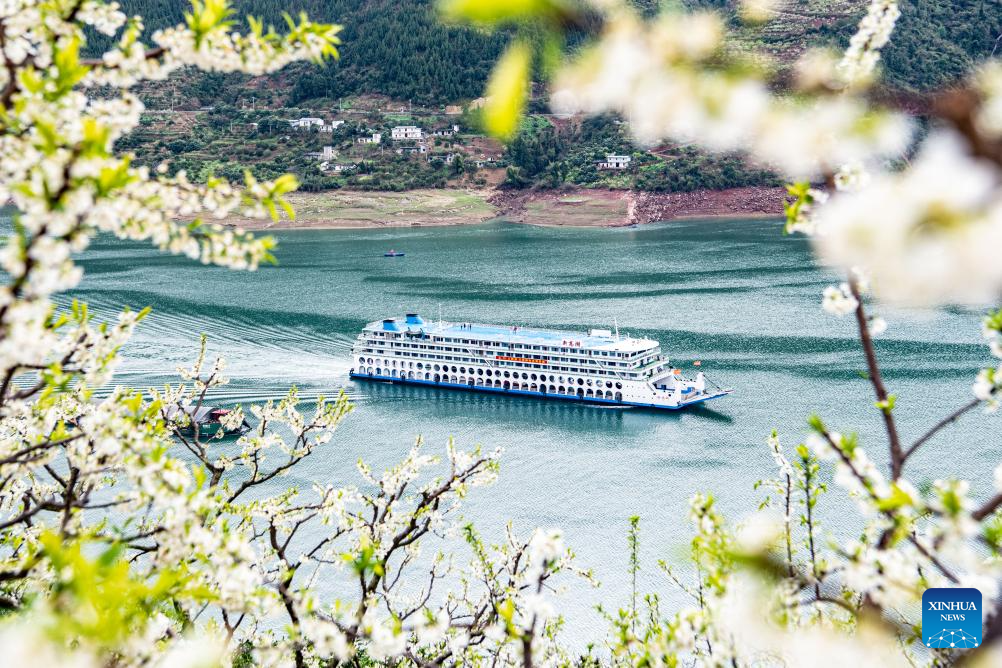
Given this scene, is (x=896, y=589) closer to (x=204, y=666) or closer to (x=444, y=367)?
(x=204, y=666)

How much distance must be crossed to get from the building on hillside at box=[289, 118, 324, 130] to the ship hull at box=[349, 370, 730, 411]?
73200 mm

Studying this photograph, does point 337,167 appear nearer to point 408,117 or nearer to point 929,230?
point 408,117

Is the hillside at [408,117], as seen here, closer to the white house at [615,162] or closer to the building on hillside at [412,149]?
the building on hillside at [412,149]

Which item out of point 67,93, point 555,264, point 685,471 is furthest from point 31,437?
point 555,264

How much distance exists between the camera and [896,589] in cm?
247

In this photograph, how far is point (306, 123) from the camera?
98000 mm

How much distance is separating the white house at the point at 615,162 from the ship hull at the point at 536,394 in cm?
5815

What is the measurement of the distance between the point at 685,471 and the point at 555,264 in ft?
107

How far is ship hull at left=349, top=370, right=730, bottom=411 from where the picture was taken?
27.2 m

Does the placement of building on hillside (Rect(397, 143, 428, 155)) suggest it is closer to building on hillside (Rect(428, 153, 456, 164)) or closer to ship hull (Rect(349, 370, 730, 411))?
building on hillside (Rect(428, 153, 456, 164))

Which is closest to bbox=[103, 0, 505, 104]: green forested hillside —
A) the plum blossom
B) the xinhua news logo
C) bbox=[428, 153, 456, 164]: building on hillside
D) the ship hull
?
bbox=[428, 153, 456, 164]: building on hillside

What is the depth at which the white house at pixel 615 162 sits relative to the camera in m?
84.8

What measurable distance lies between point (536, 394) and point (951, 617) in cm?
2608

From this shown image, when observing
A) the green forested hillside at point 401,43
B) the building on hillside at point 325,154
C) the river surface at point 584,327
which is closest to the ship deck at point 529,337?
the river surface at point 584,327
